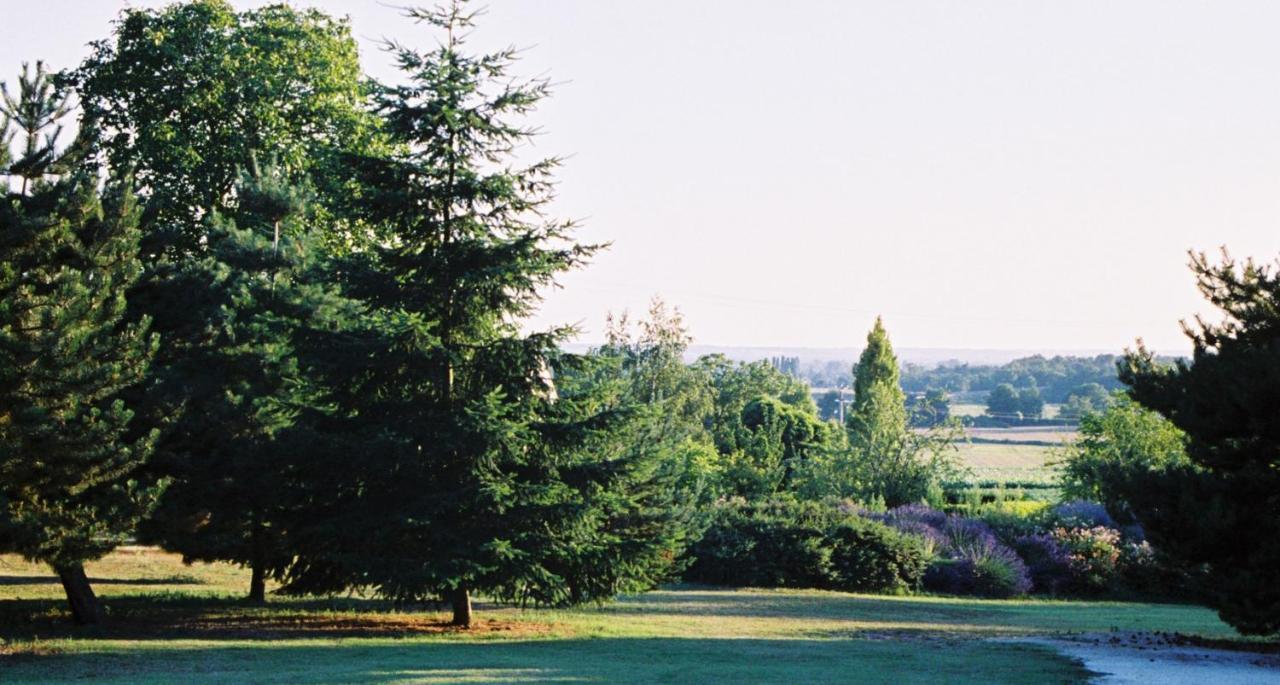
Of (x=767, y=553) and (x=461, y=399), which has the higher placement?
(x=461, y=399)

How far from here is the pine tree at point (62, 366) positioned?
1669 cm

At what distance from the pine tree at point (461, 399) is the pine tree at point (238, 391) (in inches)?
59.0

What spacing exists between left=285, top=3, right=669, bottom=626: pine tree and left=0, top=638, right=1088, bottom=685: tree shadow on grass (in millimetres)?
1270

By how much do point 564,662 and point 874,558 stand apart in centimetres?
1429

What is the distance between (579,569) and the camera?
18.1m

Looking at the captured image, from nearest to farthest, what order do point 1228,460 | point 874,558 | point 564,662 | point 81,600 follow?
point 564,662
point 1228,460
point 81,600
point 874,558

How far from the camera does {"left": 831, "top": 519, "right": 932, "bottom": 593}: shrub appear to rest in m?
27.8

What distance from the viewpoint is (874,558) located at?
1093 inches

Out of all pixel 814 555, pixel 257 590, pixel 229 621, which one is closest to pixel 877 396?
pixel 814 555

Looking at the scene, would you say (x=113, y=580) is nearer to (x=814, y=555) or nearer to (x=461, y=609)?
(x=461, y=609)

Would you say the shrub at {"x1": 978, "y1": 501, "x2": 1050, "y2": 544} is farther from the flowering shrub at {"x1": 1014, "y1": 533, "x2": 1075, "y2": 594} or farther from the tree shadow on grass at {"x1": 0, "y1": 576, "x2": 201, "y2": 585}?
the tree shadow on grass at {"x1": 0, "y1": 576, "x2": 201, "y2": 585}

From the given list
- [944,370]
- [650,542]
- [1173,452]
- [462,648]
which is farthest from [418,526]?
[944,370]

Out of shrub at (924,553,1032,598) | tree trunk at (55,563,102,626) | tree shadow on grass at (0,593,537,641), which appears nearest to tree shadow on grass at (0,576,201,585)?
tree shadow on grass at (0,593,537,641)

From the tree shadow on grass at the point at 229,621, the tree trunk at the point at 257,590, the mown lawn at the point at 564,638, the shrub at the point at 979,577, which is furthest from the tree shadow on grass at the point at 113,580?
the shrub at the point at 979,577
